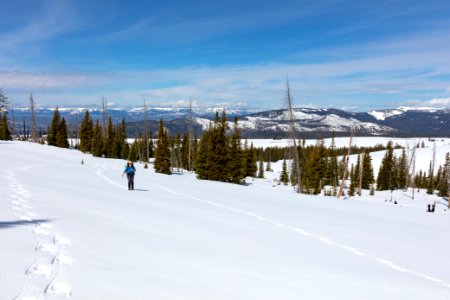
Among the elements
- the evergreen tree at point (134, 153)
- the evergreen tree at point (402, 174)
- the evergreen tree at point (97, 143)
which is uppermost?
the evergreen tree at point (97, 143)

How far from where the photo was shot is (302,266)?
8.15 metres

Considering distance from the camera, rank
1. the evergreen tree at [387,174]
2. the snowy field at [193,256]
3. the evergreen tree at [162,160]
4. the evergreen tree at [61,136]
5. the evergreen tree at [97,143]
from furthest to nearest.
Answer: the evergreen tree at [387,174]
the evergreen tree at [61,136]
the evergreen tree at [97,143]
the evergreen tree at [162,160]
the snowy field at [193,256]

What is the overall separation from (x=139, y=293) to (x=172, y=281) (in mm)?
856

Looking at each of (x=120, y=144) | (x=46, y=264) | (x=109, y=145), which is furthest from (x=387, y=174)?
(x=46, y=264)

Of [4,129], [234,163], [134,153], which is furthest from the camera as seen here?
[134,153]

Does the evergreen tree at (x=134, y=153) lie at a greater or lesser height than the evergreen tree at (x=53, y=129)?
lesser

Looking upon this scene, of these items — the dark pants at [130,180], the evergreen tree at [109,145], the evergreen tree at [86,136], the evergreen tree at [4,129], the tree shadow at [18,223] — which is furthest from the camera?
the evergreen tree at [86,136]

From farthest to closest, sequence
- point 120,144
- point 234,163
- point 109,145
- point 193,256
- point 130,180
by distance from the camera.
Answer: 1. point 120,144
2. point 109,145
3. point 234,163
4. point 130,180
5. point 193,256

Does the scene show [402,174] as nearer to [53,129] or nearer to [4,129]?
[53,129]

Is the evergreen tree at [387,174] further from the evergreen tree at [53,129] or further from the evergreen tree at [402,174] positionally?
the evergreen tree at [53,129]

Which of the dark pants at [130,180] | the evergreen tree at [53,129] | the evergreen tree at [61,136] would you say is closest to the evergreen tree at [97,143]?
the evergreen tree at [61,136]

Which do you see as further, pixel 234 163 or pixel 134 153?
pixel 134 153

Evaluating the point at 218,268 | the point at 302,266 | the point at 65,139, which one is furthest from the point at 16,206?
the point at 65,139

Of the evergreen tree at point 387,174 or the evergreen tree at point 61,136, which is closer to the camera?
the evergreen tree at point 61,136
